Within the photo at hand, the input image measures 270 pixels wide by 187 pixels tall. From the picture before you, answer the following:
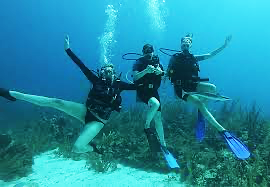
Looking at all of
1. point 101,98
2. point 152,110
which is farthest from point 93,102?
point 152,110

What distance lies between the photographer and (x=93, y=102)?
855cm

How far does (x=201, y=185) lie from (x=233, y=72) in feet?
319

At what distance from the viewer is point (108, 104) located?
8570mm

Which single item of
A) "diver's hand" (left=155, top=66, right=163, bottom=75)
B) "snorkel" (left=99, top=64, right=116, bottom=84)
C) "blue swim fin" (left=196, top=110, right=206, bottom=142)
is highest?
"diver's hand" (left=155, top=66, right=163, bottom=75)

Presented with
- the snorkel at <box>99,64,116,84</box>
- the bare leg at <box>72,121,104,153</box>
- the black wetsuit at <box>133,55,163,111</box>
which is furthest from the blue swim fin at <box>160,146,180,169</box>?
the snorkel at <box>99,64,116,84</box>

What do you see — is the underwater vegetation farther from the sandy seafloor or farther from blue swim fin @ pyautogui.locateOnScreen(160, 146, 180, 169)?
blue swim fin @ pyautogui.locateOnScreen(160, 146, 180, 169)

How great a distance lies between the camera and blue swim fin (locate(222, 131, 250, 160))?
837 cm

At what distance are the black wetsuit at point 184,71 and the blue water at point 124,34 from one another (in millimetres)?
82495

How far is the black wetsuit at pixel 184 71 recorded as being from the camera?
9.61 metres

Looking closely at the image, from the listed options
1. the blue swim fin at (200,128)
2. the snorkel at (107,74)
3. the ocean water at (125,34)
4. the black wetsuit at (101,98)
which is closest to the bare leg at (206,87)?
the blue swim fin at (200,128)

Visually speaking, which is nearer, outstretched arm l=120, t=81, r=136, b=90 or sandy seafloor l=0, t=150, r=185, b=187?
outstretched arm l=120, t=81, r=136, b=90

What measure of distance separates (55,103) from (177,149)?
13.2 ft

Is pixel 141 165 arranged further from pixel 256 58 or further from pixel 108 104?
pixel 256 58

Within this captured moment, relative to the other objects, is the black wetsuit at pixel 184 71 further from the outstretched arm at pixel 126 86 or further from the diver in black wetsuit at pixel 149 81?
the outstretched arm at pixel 126 86
